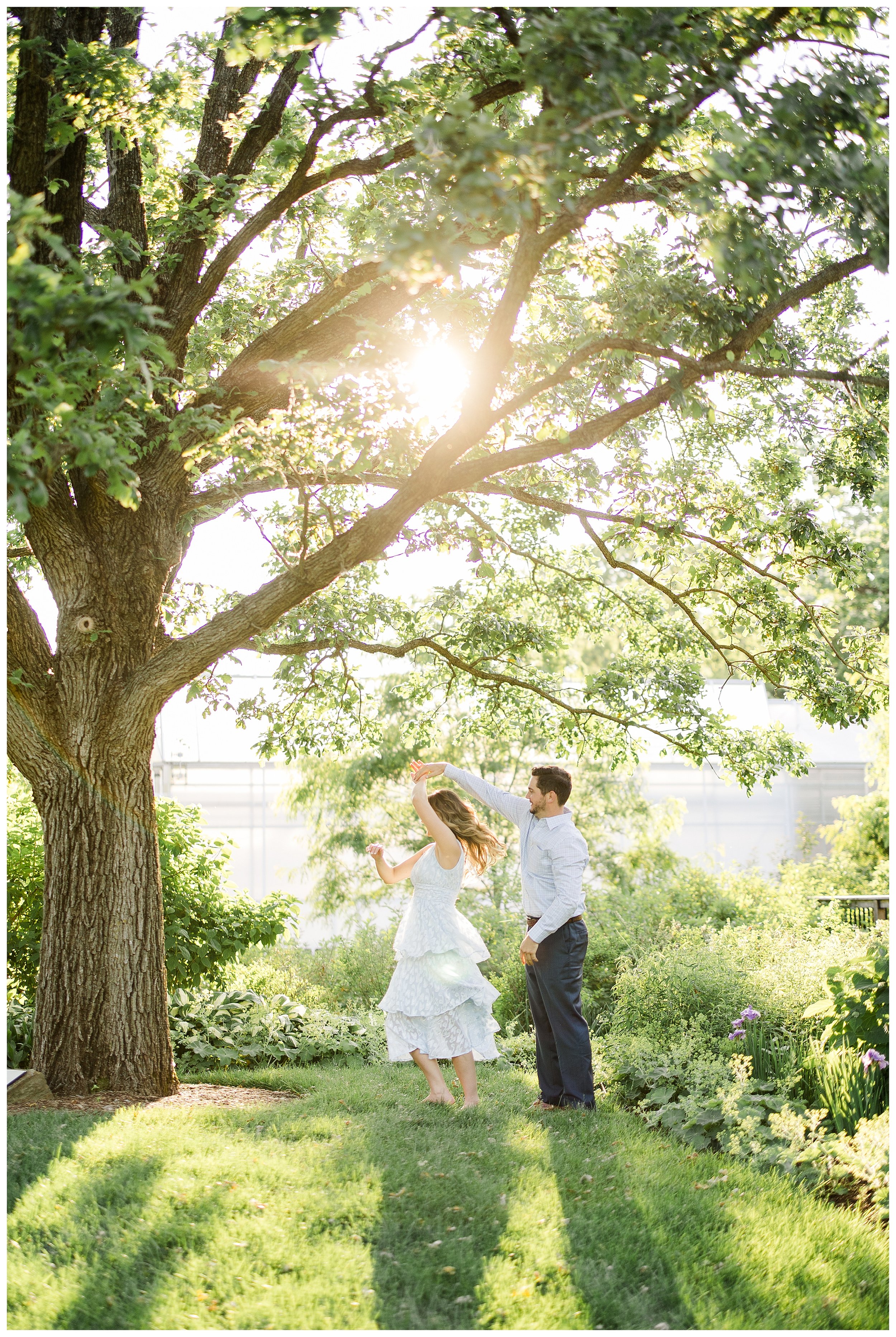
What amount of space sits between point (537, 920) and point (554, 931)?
26cm

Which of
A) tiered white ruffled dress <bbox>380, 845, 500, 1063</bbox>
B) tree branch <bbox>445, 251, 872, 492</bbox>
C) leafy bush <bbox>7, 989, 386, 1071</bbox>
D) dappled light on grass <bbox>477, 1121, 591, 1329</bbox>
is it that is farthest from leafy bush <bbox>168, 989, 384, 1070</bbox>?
tree branch <bbox>445, 251, 872, 492</bbox>

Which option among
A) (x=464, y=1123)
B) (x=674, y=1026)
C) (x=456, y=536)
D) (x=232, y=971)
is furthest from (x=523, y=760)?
(x=464, y=1123)

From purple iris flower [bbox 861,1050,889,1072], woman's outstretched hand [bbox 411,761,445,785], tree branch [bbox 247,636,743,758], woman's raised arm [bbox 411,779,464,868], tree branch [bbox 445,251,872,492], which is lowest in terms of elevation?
purple iris flower [bbox 861,1050,889,1072]

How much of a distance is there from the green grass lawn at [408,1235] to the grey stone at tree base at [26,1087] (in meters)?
0.43

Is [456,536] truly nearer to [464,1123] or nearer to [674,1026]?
[674,1026]

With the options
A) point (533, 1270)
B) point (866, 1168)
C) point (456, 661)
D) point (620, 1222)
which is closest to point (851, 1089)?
point (866, 1168)

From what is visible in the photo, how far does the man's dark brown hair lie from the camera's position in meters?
5.59

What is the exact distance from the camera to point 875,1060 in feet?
14.9

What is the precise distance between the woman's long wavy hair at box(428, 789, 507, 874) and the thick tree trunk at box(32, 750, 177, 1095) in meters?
1.77

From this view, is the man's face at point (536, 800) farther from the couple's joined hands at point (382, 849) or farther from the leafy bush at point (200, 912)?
the leafy bush at point (200, 912)

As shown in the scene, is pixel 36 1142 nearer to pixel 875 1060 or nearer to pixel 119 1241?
pixel 119 1241

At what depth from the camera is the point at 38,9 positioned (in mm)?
5535

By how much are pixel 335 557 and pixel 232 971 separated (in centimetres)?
578

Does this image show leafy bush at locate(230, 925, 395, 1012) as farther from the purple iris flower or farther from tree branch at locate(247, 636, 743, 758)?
the purple iris flower
